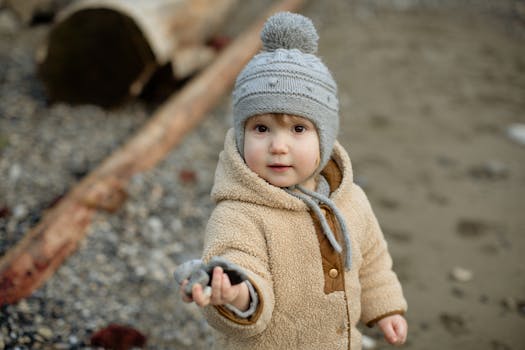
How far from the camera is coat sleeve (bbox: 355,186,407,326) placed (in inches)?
87.6

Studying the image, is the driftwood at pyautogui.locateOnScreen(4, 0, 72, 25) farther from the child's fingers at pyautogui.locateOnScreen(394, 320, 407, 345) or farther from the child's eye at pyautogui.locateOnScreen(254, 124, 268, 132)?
the child's fingers at pyautogui.locateOnScreen(394, 320, 407, 345)

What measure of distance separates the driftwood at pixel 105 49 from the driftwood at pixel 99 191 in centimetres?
48

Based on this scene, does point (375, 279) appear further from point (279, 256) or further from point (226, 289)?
point (226, 289)

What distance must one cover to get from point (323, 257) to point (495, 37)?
25.8 feet

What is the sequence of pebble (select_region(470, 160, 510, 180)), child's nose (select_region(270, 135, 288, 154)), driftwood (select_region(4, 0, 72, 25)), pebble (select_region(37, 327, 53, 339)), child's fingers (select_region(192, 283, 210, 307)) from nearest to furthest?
child's fingers (select_region(192, 283, 210, 307)) → child's nose (select_region(270, 135, 288, 154)) → pebble (select_region(37, 327, 53, 339)) → pebble (select_region(470, 160, 510, 180)) → driftwood (select_region(4, 0, 72, 25))

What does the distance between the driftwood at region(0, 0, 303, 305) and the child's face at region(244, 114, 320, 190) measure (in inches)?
68.1

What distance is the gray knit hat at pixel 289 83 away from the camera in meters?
1.91

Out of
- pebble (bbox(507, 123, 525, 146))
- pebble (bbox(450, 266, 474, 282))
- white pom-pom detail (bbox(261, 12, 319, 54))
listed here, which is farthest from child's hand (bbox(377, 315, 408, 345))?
pebble (bbox(507, 123, 525, 146))

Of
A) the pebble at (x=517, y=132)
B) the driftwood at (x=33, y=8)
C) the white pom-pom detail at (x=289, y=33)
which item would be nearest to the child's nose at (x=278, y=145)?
the white pom-pom detail at (x=289, y=33)

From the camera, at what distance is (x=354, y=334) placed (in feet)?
7.08

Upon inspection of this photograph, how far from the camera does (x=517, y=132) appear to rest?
5.93m

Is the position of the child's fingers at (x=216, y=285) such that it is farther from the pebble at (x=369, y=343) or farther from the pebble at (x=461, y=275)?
the pebble at (x=461, y=275)

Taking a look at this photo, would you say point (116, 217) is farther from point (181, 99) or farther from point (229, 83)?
point (229, 83)

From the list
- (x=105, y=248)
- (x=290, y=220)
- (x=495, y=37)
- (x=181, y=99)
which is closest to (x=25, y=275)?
(x=105, y=248)
